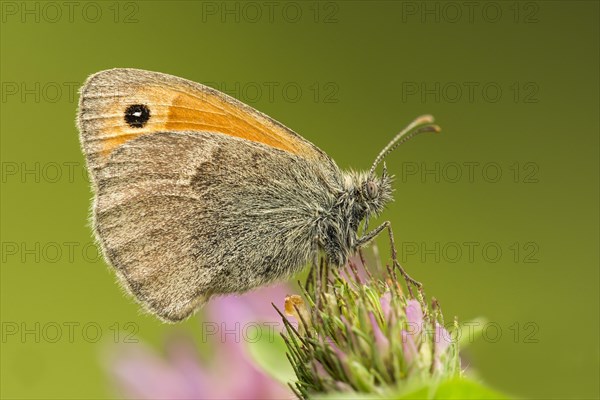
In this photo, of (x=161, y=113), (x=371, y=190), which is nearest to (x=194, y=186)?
(x=161, y=113)

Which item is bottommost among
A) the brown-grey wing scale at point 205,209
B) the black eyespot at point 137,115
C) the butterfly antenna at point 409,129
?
the brown-grey wing scale at point 205,209

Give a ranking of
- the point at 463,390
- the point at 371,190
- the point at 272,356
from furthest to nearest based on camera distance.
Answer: the point at 371,190 → the point at 272,356 → the point at 463,390

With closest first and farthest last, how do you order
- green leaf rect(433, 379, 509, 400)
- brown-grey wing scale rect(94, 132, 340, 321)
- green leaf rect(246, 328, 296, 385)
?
green leaf rect(433, 379, 509, 400) < green leaf rect(246, 328, 296, 385) < brown-grey wing scale rect(94, 132, 340, 321)

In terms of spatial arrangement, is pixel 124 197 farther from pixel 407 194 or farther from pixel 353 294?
pixel 407 194

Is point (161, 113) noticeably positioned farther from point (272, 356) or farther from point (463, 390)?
point (463, 390)

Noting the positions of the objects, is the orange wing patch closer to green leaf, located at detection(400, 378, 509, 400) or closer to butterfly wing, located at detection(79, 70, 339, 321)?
butterfly wing, located at detection(79, 70, 339, 321)

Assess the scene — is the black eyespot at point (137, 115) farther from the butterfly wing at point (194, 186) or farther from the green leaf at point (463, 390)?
the green leaf at point (463, 390)

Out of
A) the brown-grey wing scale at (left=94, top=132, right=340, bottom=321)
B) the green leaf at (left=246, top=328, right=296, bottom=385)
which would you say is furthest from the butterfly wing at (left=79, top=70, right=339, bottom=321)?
the green leaf at (left=246, top=328, right=296, bottom=385)

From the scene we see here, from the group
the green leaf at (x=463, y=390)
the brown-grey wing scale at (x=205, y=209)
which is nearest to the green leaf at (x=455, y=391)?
the green leaf at (x=463, y=390)
